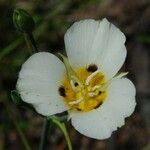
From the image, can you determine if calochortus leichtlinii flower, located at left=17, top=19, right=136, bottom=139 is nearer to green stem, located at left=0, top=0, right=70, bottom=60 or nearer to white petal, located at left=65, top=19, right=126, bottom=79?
white petal, located at left=65, top=19, right=126, bottom=79

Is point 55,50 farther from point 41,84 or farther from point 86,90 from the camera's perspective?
point 41,84

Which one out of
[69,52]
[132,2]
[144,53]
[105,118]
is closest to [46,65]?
[69,52]

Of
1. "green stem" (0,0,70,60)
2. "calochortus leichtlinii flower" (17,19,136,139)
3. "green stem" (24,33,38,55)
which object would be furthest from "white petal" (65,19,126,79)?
"green stem" (0,0,70,60)

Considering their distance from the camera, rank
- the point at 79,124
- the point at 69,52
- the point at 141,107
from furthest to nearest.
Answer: the point at 141,107 → the point at 69,52 → the point at 79,124

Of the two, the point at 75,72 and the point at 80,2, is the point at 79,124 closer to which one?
the point at 75,72

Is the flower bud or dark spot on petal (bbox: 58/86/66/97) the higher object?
the flower bud

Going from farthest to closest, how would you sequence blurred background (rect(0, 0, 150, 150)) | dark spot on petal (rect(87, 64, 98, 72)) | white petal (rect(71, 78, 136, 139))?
blurred background (rect(0, 0, 150, 150))
dark spot on petal (rect(87, 64, 98, 72))
white petal (rect(71, 78, 136, 139))
